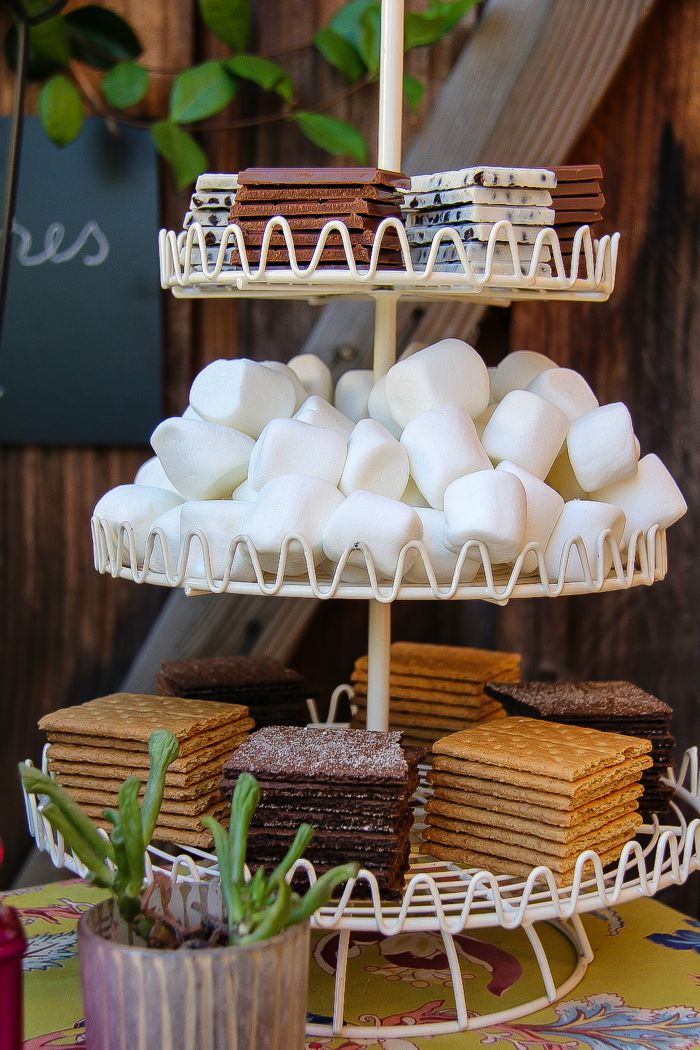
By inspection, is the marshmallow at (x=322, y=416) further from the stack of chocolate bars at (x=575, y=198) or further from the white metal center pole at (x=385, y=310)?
the stack of chocolate bars at (x=575, y=198)

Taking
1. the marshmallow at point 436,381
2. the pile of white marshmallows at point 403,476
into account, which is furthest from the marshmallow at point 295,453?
the marshmallow at point 436,381

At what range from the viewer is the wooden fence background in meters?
1.93

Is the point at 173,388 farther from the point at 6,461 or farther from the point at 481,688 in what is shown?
the point at 481,688

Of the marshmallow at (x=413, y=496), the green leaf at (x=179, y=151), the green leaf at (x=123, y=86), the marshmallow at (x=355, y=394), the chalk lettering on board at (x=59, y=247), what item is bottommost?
the marshmallow at (x=413, y=496)

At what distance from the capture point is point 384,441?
1.16 meters

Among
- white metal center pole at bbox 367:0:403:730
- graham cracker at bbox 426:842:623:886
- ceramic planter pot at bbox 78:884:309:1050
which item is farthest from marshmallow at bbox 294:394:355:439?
ceramic planter pot at bbox 78:884:309:1050

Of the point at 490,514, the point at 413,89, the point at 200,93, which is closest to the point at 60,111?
the point at 200,93

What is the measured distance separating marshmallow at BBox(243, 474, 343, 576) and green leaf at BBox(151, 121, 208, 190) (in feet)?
2.91

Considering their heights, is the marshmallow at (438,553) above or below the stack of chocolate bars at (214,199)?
below

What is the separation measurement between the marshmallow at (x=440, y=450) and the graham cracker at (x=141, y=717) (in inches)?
13.7

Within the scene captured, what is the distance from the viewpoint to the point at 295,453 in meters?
1.15

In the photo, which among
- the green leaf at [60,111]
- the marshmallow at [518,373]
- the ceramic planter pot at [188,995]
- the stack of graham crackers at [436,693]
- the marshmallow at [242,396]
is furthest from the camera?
the green leaf at [60,111]

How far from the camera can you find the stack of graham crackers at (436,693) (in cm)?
151

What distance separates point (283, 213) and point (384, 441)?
24cm
